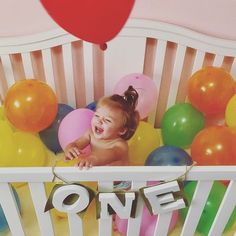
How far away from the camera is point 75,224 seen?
41.6 inches

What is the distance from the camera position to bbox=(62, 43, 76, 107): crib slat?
142 centimetres

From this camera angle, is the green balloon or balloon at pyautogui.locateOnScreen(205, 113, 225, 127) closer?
the green balloon

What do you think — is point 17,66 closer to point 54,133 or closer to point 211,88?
point 54,133

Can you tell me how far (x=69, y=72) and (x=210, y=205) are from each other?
610mm

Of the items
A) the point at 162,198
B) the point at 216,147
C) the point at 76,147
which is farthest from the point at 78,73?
the point at 162,198

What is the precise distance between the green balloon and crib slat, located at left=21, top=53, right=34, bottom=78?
607mm

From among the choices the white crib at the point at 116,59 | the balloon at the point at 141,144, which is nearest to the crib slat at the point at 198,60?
the white crib at the point at 116,59

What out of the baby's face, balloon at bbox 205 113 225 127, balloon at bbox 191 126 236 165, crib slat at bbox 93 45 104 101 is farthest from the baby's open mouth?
balloon at bbox 205 113 225 127

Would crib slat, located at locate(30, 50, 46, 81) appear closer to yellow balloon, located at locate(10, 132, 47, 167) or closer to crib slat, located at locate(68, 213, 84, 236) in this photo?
yellow balloon, located at locate(10, 132, 47, 167)

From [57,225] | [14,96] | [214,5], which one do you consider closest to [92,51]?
[14,96]

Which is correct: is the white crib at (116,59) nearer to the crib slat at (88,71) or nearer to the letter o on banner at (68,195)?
the crib slat at (88,71)

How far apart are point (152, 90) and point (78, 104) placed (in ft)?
0.99

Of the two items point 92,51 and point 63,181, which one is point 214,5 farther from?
point 63,181

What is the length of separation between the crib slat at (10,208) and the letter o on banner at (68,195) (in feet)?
0.33
